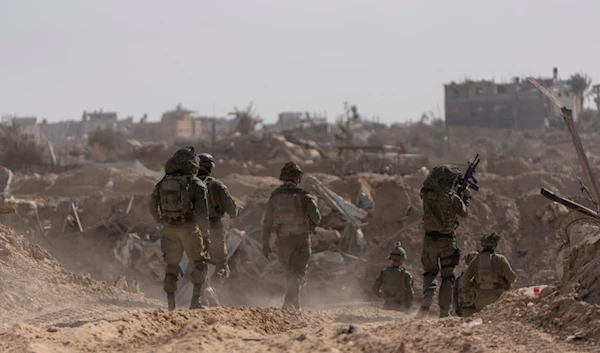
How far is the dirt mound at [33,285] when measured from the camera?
9.86 metres

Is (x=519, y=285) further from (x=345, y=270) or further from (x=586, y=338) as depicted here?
(x=586, y=338)

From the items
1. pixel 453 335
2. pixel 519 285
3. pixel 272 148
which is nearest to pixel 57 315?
pixel 453 335

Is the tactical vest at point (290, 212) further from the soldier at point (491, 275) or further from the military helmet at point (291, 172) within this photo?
the soldier at point (491, 275)

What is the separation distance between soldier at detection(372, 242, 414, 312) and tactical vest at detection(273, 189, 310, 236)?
135 centimetres

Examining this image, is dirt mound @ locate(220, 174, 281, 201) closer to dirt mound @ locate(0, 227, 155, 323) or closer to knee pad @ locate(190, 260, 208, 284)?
dirt mound @ locate(0, 227, 155, 323)

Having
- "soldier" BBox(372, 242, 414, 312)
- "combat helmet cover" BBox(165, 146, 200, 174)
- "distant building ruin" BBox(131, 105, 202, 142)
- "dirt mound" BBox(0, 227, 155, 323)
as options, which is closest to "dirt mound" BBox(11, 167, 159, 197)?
"dirt mound" BBox(0, 227, 155, 323)

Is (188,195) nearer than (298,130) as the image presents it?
Yes

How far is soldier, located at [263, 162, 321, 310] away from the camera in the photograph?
32.3 ft

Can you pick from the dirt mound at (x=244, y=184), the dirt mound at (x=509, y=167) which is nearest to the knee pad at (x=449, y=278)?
the dirt mound at (x=244, y=184)

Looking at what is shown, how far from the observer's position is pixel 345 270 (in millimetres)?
15945

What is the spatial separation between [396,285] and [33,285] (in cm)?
394

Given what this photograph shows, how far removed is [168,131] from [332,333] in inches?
3174

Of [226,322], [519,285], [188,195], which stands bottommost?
[519,285]

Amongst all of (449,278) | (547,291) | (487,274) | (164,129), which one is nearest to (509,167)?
(449,278)
